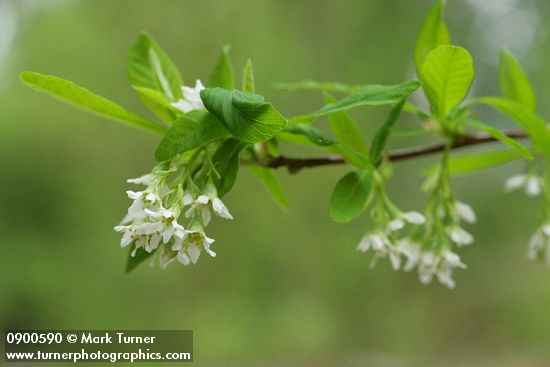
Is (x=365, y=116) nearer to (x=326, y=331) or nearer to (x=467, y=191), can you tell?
(x=467, y=191)

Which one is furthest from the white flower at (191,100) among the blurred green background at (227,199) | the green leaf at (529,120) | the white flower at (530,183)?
the blurred green background at (227,199)

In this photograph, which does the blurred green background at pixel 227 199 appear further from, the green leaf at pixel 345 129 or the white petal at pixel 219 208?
the white petal at pixel 219 208

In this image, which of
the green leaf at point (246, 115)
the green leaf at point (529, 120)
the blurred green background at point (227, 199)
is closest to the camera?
the green leaf at point (246, 115)

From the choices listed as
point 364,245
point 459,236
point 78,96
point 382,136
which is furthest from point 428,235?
point 78,96

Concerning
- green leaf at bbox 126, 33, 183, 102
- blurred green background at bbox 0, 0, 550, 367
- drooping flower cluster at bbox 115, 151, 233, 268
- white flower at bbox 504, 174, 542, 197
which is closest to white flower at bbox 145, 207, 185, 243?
drooping flower cluster at bbox 115, 151, 233, 268

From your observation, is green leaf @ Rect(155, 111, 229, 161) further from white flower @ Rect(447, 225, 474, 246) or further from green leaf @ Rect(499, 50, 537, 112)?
green leaf @ Rect(499, 50, 537, 112)
